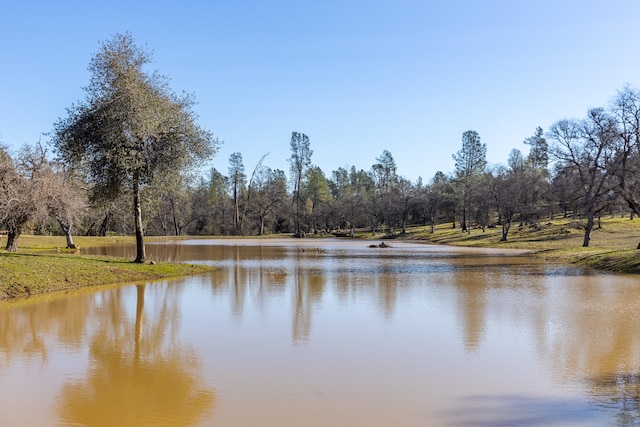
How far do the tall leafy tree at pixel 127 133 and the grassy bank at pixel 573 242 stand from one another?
84.0 ft

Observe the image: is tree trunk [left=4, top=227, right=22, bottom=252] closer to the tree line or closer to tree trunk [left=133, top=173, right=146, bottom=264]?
the tree line

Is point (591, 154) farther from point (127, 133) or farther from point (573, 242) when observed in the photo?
point (127, 133)

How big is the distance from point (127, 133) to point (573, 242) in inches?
1682

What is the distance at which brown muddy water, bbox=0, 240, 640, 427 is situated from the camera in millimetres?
7645

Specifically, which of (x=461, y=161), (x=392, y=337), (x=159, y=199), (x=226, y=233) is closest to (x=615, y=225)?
(x=461, y=161)

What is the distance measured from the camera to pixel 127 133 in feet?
85.3

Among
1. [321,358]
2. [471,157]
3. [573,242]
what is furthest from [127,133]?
[471,157]

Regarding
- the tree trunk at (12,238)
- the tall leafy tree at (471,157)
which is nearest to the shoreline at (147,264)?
the tree trunk at (12,238)

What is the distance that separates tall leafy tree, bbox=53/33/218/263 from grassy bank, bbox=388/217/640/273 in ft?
84.0

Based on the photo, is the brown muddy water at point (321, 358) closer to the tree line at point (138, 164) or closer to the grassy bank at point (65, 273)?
the grassy bank at point (65, 273)

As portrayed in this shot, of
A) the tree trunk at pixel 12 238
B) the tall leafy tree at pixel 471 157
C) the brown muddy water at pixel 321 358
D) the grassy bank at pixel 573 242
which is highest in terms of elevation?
the tall leafy tree at pixel 471 157

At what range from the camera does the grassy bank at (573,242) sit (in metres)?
31.9

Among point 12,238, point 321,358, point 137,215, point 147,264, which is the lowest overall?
point 321,358

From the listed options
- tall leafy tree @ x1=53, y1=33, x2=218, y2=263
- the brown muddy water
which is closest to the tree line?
tall leafy tree @ x1=53, y1=33, x2=218, y2=263
